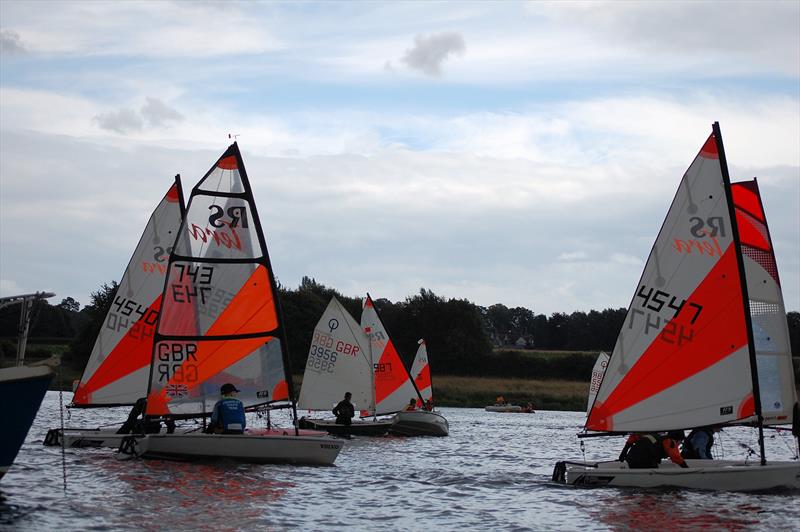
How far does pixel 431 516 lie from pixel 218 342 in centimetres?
826

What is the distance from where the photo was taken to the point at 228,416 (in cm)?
2131

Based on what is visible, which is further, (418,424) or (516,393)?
(516,393)

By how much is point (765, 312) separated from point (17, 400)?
14024 mm

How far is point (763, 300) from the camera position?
2028 centimetres

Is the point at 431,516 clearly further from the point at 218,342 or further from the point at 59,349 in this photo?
the point at 59,349

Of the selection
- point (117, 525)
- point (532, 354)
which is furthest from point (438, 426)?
point (532, 354)

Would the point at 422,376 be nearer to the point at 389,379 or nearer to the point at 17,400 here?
the point at 389,379

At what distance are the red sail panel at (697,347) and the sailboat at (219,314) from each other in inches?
266

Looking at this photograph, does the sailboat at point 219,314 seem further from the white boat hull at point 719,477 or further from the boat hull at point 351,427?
the boat hull at point 351,427

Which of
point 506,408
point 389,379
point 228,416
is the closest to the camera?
point 228,416

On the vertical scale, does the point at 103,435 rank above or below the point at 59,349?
below

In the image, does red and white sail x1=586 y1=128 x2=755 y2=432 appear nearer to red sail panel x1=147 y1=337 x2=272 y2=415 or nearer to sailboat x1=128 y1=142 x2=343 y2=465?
sailboat x1=128 y1=142 x2=343 y2=465

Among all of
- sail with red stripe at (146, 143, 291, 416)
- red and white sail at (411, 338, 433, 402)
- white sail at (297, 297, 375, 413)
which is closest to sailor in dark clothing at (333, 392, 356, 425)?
white sail at (297, 297, 375, 413)

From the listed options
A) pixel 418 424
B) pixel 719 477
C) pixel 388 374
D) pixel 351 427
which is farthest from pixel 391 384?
pixel 719 477
